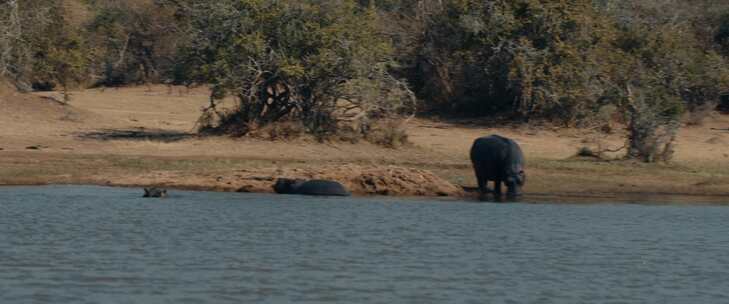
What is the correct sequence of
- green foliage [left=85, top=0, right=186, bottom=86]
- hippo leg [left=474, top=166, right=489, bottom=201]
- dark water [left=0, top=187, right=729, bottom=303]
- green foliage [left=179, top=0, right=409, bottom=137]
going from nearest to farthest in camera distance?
1. dark water [left=0, top=187, right=729, bottom=303]
2. hippo leg [left=474, top=166, right=489, bottom=201]
3. green foliage [left=179, top=0, right=409, bottom=137]
4. green foliage [left=85, top=0, right=186, bottom=86]

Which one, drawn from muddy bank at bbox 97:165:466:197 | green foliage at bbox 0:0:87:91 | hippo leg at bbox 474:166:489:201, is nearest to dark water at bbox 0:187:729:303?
muddy bank at bbox 97:165:466:197

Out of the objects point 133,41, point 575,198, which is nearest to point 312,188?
point 575,198

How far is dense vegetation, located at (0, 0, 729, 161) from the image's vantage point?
2839 centimetres

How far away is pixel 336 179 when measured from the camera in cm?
2375

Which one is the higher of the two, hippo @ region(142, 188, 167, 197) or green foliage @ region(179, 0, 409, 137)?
green foliage @ region(179, 0, 409, 137)

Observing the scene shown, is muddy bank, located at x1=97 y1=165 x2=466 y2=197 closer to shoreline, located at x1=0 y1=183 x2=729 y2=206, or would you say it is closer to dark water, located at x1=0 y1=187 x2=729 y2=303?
shoreline, located at x1=0 y1=183 x2=729 y2=206

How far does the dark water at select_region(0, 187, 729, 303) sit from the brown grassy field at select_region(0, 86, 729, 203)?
138 cm

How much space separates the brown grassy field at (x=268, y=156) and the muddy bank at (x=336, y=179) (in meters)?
0.04

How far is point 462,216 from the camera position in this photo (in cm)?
2075

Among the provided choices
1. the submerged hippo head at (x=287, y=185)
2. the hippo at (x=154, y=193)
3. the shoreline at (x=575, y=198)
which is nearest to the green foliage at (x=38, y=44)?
the shoreline at (x=575, y=198)

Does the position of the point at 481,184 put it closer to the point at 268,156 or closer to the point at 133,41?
the point at 268,156

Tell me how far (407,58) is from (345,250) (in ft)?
63.4

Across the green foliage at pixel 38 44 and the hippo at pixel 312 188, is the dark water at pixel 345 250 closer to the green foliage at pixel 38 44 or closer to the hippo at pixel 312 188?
the hippo at pixel 312 188

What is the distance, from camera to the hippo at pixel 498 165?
2362cm
